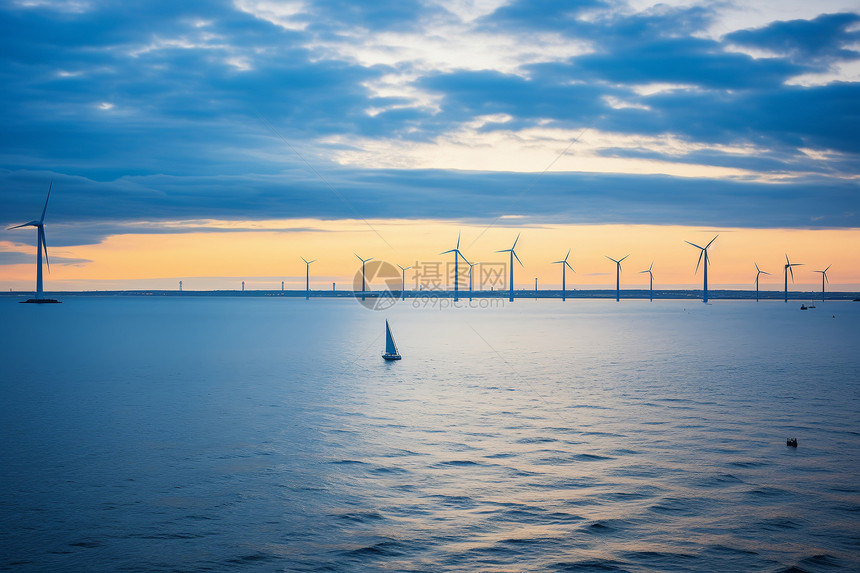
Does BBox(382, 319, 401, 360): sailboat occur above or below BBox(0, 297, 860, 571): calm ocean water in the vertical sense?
above

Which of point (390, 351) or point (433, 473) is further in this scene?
point (390, 351)

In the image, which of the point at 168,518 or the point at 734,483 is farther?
the point at 734,483

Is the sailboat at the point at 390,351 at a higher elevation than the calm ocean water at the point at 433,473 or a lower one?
higher

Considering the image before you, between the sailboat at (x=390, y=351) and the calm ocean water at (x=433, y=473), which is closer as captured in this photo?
the calm ocean water at (x=433, y=473)

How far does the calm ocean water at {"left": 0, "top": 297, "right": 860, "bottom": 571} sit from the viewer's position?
17828 millimetres

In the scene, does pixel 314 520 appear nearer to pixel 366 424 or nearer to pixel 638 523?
pixel 638 523

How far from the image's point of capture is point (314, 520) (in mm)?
20219

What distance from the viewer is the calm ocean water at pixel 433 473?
1783 centimetres

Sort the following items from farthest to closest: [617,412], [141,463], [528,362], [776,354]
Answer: [776,354] < [528,362] < [617,412] < [141,463]

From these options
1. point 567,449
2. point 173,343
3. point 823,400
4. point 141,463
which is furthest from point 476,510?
point 173,343

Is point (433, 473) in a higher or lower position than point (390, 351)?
lower

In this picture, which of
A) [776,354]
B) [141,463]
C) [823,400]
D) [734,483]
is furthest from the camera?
[776,354]

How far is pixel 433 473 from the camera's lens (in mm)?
25078

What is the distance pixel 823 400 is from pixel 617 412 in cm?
1427
